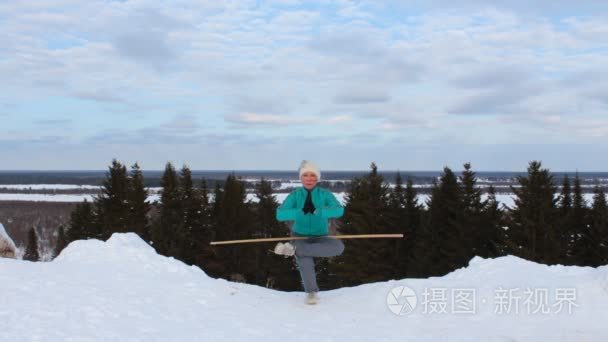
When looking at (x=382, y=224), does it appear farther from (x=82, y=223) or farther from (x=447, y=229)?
(x=82, y=223)

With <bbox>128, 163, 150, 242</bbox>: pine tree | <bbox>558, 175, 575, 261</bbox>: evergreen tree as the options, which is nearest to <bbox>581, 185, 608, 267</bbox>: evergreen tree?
<bbox>558, 175, 575, 261</bbox>: evergreen tree

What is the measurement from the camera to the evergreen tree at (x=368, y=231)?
1336 inches

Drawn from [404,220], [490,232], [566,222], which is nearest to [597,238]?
[566,222]

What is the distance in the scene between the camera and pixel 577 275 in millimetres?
10227

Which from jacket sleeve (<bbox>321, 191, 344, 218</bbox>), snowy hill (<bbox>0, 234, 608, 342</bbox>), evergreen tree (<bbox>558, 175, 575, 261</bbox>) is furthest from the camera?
evergreen tree (<bbox>558, 175, 575, 261</bbox>)

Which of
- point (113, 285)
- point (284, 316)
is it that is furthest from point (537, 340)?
point (113, 285)

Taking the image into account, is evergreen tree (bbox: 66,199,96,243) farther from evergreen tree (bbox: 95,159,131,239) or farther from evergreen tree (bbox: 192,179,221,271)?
evergreen tree (bbox: 192,179,221,271)

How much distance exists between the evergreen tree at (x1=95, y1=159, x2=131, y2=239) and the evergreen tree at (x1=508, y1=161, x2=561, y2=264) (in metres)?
25.4

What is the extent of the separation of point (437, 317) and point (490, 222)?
28.0 meters

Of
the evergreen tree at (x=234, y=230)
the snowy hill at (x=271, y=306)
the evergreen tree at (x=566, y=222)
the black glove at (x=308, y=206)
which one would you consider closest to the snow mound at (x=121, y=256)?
the snowy hill at (x=271, y=306)

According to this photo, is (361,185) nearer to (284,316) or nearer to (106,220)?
(106,220)

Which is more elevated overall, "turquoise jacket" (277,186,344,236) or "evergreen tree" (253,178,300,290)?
"turquoise jacket" (277,186,344,236)

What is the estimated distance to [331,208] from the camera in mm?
9102

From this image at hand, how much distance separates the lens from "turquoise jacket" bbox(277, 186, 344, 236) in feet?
29.9
